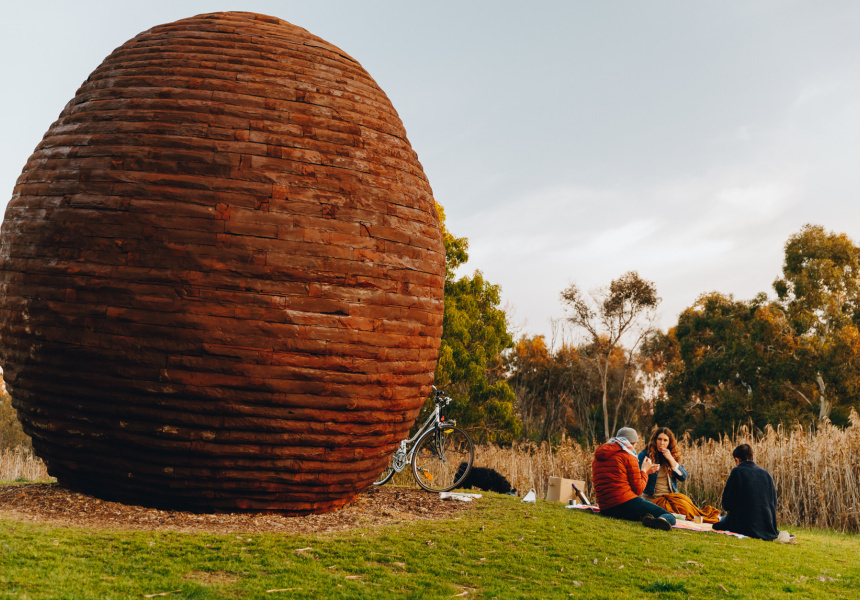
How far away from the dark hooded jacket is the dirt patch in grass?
3883mm

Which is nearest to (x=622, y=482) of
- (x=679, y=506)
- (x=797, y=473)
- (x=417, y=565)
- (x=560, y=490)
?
(x=679, y=506)

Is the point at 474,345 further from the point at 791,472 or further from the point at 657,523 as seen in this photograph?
the point at 657,523

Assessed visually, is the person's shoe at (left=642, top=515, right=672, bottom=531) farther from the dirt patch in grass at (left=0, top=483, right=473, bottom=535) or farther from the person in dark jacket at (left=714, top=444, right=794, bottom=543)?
the dirt patch in grass at (left=0, top=483, right=473, bottom=535)

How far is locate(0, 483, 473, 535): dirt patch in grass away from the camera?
6.32 meters

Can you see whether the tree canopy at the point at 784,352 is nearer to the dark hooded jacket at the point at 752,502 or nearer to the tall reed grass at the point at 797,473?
the tall reed grass at the point at 797,473

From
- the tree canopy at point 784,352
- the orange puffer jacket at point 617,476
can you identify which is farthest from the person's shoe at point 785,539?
the tree canopy at point 784,352

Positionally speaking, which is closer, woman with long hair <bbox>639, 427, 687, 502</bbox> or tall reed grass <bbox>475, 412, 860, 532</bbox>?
woman with long hair <bbox>639, 427, 687, 502</bbox>

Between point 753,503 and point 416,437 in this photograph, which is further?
point 416,437

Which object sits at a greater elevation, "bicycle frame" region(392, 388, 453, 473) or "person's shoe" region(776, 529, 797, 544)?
"bicycle frame" region(392, 388, 453, 473)

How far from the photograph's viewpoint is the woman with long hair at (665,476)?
9.42 metres

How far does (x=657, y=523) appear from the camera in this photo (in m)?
8.25

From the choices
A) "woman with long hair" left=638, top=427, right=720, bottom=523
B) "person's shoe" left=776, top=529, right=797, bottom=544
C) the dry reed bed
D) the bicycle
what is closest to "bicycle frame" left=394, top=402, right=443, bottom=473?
the bicycle

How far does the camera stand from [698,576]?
Answer: 6.12 meters

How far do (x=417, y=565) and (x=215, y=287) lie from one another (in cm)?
298
